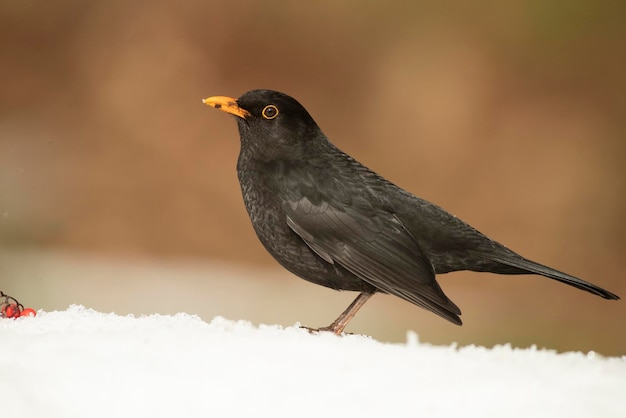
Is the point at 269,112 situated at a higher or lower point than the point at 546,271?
higher

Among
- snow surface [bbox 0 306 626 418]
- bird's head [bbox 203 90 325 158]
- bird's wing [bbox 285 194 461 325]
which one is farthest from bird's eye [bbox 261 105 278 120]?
snow surface [bbox 0 306 626 418]

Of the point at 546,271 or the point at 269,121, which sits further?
the point at 269,121

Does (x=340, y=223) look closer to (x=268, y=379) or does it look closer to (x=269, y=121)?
(x=269, y=121)

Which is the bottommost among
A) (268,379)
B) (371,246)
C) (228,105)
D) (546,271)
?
(268,379)

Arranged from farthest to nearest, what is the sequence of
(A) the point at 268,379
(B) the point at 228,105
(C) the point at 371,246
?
(B) the point at 228,105, (C) the point at 371,246, (A) the point at 268,379

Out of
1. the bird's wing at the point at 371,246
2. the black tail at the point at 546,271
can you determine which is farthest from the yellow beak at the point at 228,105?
the black tail at the point at 546,271

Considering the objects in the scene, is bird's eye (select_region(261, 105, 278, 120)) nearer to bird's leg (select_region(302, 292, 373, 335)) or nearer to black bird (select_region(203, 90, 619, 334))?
black bird (select_region(203, 90, 619, 334))

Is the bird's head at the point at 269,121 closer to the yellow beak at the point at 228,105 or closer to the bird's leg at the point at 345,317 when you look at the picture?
the yellow beak at the point at 228,105

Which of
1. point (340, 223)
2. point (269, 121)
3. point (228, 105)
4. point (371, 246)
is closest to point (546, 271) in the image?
point (371, 246)

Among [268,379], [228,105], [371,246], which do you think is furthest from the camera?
[228,105]
